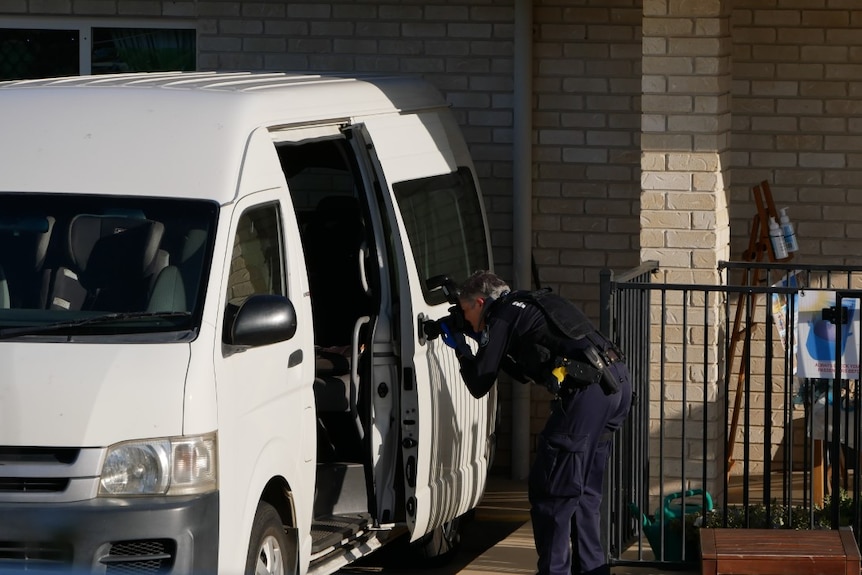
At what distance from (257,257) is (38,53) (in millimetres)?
4795

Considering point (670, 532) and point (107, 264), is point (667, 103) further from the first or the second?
point (107, 264)

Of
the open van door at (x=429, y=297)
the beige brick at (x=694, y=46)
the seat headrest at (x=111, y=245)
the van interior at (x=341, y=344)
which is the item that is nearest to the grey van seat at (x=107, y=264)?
the seat headrest at (x=111, y=245)

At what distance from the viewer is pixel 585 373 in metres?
5.97

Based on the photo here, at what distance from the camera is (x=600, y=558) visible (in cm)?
641

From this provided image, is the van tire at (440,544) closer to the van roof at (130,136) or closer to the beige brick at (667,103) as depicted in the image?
the beige brick at (667,103)

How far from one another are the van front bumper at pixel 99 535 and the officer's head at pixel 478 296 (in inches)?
74.4

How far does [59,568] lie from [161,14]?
5594mm

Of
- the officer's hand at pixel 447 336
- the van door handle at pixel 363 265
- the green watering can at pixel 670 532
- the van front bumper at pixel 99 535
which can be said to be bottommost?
the green watering can at pixel 670 532

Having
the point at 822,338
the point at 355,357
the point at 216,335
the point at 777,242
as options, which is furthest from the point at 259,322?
the point at 777,242

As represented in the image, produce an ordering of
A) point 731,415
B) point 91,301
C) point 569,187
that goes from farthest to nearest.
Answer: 1. point 569,187
2. point 731,415
3. point 91,301

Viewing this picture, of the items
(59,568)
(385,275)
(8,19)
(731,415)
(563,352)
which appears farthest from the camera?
(8,19)

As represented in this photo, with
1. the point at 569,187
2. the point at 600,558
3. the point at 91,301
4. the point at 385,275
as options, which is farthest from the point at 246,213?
the point at 569,187

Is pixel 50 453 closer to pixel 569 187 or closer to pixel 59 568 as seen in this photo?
pixel 59 568

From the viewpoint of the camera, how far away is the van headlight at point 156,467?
4.74 metres
